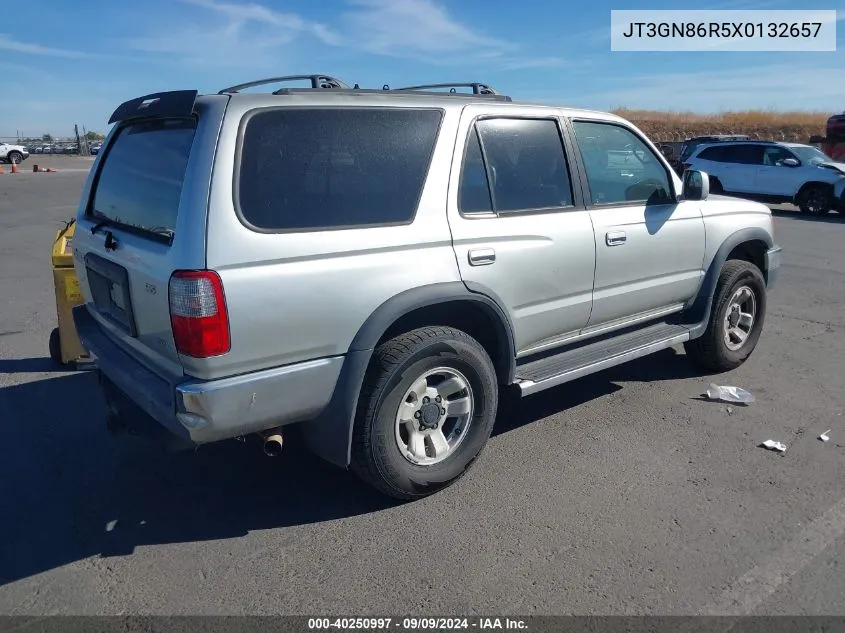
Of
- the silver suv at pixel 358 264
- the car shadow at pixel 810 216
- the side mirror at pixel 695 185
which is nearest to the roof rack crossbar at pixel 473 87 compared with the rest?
the silver suv at pixel 358 264

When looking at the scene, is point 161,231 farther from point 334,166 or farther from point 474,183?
Answer: point 474,183

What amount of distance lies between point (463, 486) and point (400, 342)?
94cm

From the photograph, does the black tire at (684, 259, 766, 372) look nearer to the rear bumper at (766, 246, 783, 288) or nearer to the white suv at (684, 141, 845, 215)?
the rear bumper at (766, 246, 783, 288)

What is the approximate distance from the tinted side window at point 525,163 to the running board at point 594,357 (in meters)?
0.91

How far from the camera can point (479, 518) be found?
3510 millimetres

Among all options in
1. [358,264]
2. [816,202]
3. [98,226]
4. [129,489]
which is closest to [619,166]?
[358,264]

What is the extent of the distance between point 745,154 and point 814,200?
1.98 metres

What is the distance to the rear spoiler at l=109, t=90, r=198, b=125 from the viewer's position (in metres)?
3.11

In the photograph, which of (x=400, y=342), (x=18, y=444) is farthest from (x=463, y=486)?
(x=18, y=444)

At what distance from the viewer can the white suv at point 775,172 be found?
16.3m

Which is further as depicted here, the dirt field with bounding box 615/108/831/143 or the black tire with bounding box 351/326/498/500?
the dirt field with bounding box 615/108/831/143

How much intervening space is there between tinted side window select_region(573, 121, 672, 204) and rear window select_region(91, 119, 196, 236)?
2388 millimetres

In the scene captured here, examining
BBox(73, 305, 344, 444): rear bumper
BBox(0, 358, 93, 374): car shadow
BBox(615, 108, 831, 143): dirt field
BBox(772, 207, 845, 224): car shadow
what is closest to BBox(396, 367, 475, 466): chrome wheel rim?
BBox(73, 305, 344, 444): rear bumper

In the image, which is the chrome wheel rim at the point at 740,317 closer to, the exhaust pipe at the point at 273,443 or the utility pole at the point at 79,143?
the exhaust pipe at the point at 273,443
